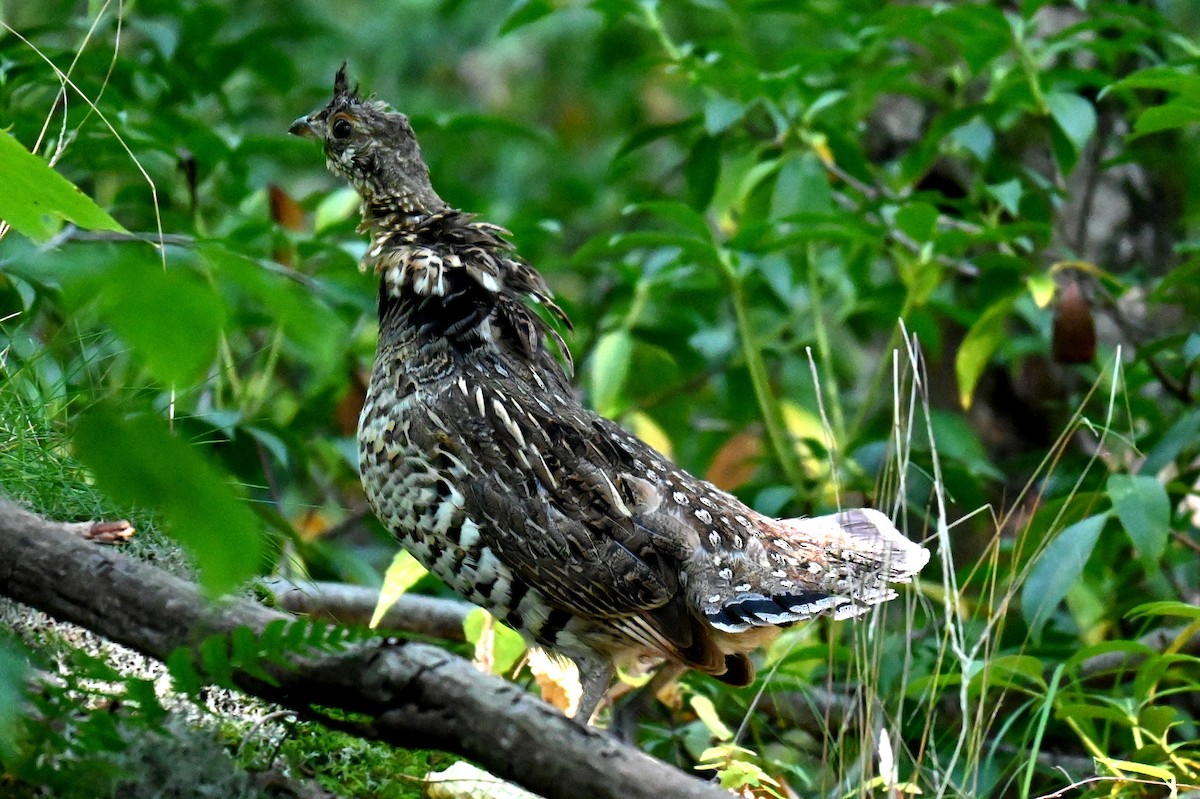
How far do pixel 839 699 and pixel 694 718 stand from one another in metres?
0.66

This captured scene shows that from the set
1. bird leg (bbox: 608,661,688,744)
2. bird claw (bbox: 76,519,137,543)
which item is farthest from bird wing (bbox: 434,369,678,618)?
bird claw (bbox: 76,519,137,543)

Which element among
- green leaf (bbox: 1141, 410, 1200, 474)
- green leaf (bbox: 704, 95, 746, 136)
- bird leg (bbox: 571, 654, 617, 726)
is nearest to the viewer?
bird leg (bbox: 571, 654, 617, 726)

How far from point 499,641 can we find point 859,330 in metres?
4.28

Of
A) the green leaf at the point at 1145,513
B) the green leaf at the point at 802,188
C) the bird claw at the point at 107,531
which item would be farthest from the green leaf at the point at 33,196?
the green leaf at the point at 802,188

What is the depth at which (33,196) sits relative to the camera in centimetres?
223

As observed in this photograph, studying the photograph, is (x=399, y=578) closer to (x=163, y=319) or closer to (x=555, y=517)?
(x=555, y=517)

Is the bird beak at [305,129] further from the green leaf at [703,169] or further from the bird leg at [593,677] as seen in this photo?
the green leaf at [703,169]

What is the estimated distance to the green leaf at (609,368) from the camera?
622 cm

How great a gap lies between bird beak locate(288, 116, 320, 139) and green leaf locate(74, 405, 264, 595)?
10.6ft

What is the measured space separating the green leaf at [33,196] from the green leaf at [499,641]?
245 centimetres

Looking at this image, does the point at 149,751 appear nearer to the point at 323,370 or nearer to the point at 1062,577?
the point at 323,370

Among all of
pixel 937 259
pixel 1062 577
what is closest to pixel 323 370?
pixel 1062 577

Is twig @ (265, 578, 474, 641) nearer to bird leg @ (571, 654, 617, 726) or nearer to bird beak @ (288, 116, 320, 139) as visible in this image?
bird leg @ (571, 654, 617, 726)

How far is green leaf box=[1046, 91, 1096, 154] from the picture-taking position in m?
5.82
